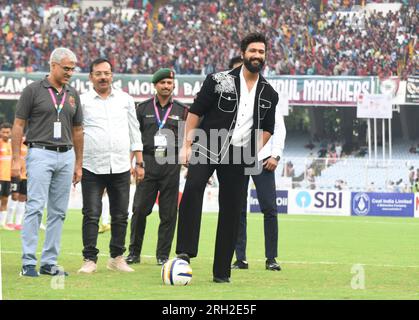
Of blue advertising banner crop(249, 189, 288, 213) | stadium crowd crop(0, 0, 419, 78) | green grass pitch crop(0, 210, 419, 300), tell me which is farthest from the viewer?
stadium crowd crop(0, 0, 419, 78)

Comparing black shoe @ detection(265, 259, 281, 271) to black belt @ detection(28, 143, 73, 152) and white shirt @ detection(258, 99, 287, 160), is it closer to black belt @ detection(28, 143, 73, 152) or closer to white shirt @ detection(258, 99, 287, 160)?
white shirt @ detection(258, 99, 287, 160)

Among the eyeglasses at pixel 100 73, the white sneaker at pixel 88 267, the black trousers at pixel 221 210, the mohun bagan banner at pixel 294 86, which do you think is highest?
the mohun bagan banner at pixel 294 86

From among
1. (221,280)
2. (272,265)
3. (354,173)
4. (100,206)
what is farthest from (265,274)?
(354,173)

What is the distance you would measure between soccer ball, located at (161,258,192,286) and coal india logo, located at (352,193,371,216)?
855 inches

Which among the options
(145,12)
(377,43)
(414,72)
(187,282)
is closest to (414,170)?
(414,72)

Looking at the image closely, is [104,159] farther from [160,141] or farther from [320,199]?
[320,199]

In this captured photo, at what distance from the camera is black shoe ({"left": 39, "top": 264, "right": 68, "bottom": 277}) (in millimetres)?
9820

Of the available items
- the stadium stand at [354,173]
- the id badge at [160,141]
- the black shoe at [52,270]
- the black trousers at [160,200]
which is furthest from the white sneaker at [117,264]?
the stadium stand at [354,173]

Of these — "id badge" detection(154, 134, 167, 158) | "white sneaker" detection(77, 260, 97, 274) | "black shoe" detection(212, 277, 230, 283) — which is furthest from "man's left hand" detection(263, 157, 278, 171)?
"white sneaker" detection(77, 260, 97, 274)

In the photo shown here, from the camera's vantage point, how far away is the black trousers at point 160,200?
11.8m

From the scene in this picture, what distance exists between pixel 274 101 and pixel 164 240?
279 centimetres

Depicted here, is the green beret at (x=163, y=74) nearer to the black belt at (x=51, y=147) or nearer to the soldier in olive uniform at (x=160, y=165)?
the soldier in olive uniform at (x=160, y=165)

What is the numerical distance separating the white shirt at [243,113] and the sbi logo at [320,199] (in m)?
21.1

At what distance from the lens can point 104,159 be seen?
34.6 feet
